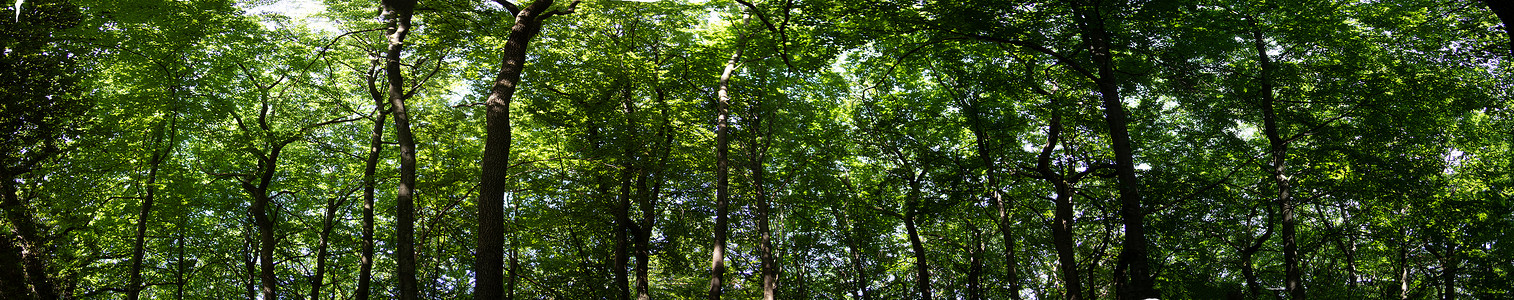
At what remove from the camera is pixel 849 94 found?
798 inches

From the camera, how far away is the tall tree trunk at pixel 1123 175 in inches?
388

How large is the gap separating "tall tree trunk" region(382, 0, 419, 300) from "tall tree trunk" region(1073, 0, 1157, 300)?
29.0 ft

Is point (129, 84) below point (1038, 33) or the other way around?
the other way around

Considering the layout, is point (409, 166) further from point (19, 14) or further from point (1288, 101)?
point (1288, 101)

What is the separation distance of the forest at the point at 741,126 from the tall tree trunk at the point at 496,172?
0.07 metres

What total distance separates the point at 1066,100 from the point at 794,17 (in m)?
4.81

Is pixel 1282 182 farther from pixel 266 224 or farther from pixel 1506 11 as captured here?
pixel 266 224

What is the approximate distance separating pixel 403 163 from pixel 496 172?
3930 millimetres

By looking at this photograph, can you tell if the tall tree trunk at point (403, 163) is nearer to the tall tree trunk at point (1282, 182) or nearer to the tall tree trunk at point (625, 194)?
the tall tree trunk at point (625, 194)

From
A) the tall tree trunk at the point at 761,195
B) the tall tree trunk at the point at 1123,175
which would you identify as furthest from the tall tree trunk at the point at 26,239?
the tall tree trunk at the point at 1123,175

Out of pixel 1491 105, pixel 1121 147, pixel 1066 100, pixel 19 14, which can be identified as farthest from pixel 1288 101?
pixel 19 14

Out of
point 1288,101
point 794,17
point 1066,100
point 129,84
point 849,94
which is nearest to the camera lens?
point 794,17


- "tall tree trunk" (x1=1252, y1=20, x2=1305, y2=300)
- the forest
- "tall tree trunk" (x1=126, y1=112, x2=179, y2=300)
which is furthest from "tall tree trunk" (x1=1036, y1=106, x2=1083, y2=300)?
"tall tree trunk" (x1=126, y1=112, x2=179, y2=300)

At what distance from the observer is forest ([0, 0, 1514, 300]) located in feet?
39.9
